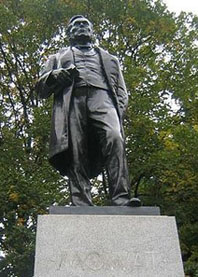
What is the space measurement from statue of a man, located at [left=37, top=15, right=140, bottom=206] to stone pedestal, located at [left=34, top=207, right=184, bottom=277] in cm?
47

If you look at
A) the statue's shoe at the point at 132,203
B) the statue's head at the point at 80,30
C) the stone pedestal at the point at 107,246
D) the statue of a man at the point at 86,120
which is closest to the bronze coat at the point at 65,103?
the statue of a man at the point at 86,120

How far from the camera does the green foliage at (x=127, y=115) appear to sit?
12.8 metres

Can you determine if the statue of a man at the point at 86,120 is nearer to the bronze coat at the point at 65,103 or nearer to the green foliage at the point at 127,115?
the bronze coat at the point at 65,103

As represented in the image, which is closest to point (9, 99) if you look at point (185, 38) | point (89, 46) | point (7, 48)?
point (7, 48)

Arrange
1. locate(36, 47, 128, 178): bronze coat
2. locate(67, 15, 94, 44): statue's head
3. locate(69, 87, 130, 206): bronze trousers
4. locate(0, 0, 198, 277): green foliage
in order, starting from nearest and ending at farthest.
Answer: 1. locate(69, 87, 130, 206): bronze trousers
2. locate(36, 47, 128, 178): bronze coat
3. locate(67, 15, 94, 44): statue's head
4. locate(0, 0, 198, 277): green foliage

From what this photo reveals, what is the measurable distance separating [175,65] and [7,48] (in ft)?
17.8

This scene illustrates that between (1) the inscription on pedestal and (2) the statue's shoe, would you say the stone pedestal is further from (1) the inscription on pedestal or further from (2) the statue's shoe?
(2) the statue's shoe

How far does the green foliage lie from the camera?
12.8 meters

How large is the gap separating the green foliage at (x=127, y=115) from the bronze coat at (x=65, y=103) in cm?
634

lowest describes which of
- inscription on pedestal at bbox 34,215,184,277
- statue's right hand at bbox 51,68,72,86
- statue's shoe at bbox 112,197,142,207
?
inscription on pedestal at bbox 34,215,184,277

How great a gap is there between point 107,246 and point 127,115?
9.00 meters

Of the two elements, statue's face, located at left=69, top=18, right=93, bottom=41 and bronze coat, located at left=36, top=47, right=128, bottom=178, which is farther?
statue's face, located at left=69, top=18, right=93, bottom=41

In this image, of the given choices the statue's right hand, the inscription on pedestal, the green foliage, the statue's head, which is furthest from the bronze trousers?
the green foliage

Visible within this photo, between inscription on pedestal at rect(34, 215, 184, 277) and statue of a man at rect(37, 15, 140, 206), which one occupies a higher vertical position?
statue of a man at rect(37, 15, 140, 206)
